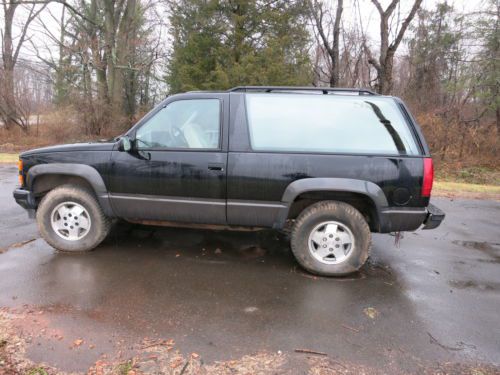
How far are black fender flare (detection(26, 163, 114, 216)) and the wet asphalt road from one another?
2.21 ft

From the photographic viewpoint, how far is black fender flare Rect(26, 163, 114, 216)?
3.96 m

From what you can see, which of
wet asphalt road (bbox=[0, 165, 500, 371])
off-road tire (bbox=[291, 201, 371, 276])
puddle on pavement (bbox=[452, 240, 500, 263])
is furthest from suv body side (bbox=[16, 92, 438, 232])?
puddle on pavement (bbox=[452, 240, 500, 263])

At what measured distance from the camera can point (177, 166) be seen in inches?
150

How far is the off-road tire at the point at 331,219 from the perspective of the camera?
3645 millimetres

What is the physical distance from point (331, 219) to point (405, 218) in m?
0.75

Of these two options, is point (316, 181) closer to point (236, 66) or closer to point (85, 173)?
point (85, 173)

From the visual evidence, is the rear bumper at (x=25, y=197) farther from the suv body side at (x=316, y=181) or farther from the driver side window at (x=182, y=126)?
the suv body side at (x=316, y=181)

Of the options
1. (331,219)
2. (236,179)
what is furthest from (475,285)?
(236,179)

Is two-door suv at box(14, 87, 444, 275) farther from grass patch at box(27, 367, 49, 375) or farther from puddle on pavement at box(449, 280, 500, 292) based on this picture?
grass patch at box(27, 367, 49, 375)

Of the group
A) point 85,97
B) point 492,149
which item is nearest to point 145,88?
point 85,97

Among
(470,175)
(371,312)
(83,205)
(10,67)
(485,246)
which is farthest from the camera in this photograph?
(10,67)

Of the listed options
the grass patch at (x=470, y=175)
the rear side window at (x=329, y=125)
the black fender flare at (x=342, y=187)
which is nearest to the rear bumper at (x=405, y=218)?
the black fender flare at (x=342, y=187)

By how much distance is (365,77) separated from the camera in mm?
25281

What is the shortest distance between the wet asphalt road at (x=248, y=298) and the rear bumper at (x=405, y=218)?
614mm
